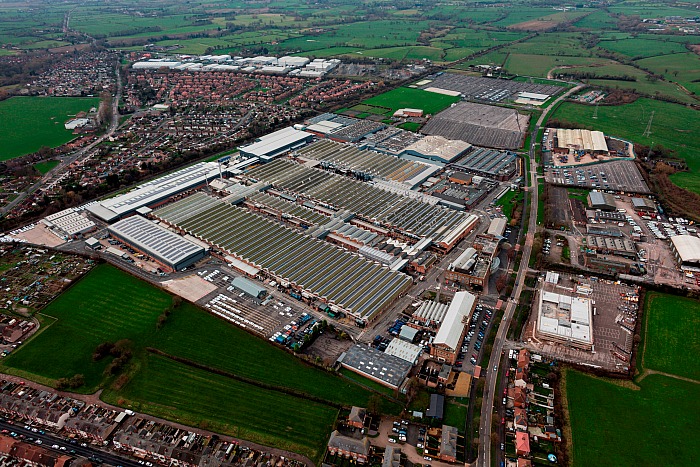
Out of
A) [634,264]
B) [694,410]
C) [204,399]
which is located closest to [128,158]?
[204,399]

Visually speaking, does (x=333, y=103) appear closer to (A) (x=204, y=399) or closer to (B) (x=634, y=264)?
(B) (x=634, y=264)

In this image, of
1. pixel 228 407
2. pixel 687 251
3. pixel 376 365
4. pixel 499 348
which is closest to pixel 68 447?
pixel 228 407

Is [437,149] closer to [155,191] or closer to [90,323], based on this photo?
[155,191]

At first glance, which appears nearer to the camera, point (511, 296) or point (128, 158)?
point (511, 296)

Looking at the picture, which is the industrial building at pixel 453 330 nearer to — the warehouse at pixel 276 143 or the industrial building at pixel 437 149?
the industrial building at pixel 437 149

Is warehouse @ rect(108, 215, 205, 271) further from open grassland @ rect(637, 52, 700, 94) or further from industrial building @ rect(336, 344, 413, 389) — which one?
open grassland @ rect(637, 52, 700, 94)
